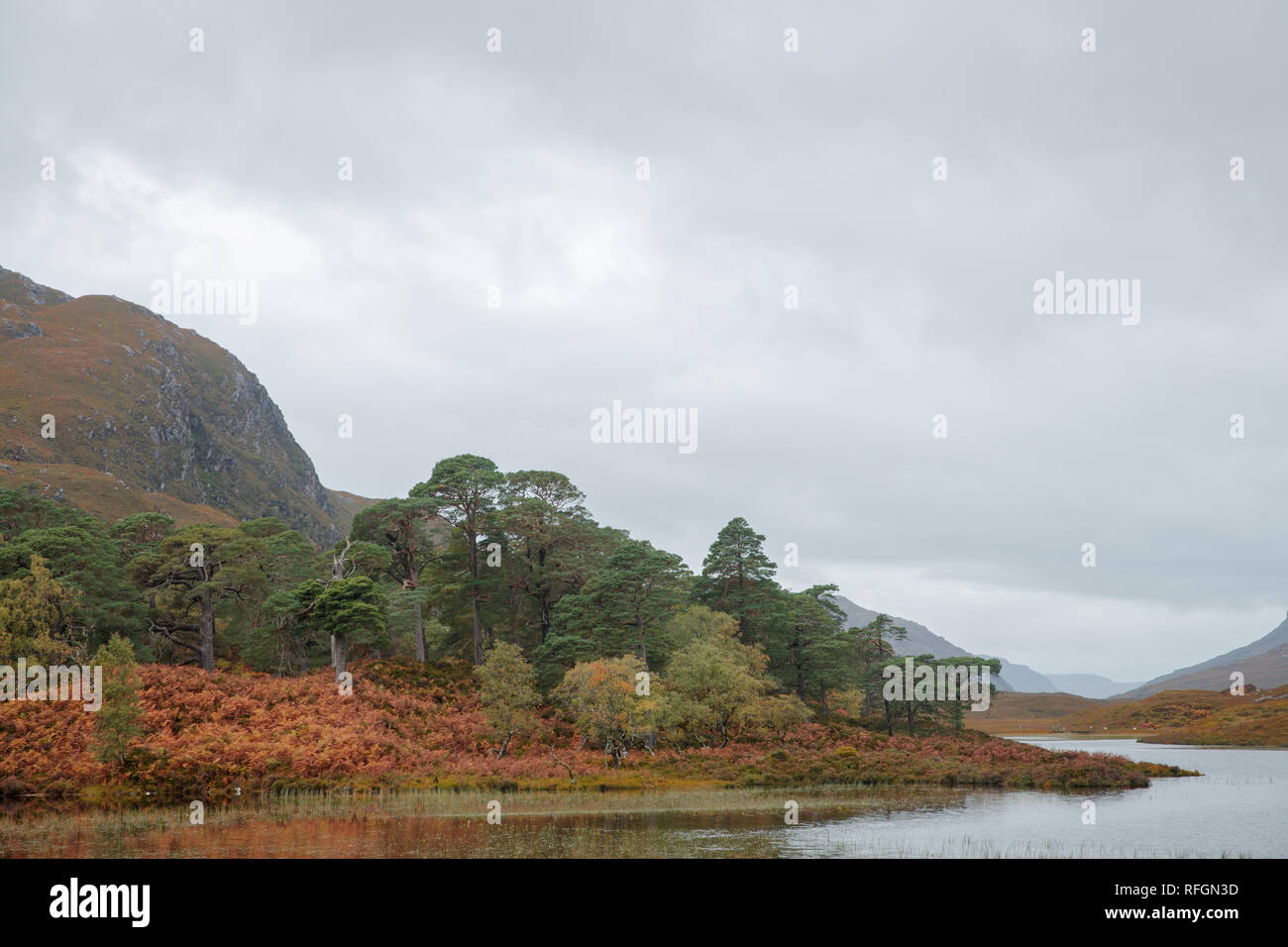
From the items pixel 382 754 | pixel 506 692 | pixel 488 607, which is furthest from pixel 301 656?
pixel 506 692

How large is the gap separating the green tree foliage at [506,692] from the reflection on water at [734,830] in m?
14.3

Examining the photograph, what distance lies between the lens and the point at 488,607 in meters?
84.2

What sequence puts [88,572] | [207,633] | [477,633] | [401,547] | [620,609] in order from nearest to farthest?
[88,572]
[207,633]
[620,609]
[477,633]
[401,547]

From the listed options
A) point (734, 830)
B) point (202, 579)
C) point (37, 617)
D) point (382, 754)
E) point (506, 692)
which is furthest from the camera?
point (202, 579)

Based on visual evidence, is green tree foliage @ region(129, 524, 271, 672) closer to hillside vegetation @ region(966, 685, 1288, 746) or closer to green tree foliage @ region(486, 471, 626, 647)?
green tree foliage @ region(486, 471, 626, 647)

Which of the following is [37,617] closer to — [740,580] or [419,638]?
[419,638]

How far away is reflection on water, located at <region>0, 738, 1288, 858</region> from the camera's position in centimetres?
3009

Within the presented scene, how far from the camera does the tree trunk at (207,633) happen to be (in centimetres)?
6950

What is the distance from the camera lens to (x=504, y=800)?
47219 mm

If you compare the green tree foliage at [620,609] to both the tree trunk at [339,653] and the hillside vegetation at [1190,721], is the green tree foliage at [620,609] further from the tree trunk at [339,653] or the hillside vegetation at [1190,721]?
the hillside vegetation at [1190,721]

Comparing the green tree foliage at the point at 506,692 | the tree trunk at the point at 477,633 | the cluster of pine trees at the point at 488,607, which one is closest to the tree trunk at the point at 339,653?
the cluster of pine trees at the point at 488,607

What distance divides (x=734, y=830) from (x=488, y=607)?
171 feet

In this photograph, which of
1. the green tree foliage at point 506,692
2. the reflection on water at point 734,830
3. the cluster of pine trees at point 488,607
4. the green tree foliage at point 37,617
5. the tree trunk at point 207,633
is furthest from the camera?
the tree trunk at point 207,633

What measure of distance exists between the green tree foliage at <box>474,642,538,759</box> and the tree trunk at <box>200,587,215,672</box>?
82.9 feet
